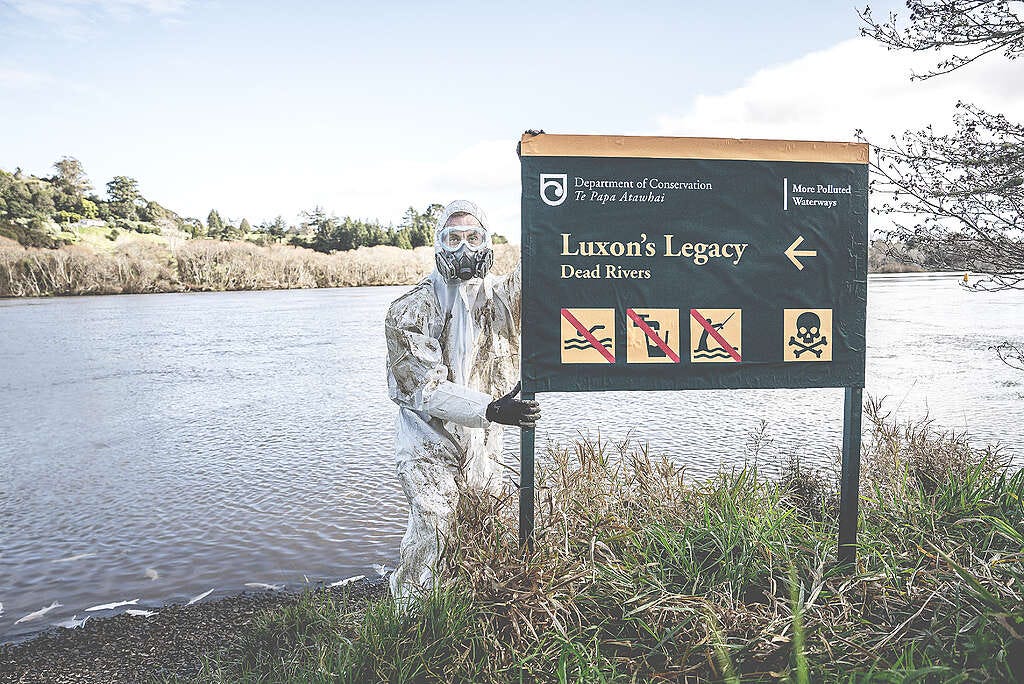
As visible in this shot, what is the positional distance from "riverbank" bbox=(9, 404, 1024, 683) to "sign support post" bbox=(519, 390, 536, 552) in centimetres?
5

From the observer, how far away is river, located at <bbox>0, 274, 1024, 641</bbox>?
17.4ft

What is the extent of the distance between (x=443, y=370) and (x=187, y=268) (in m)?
38.1

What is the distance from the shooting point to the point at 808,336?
346 centimetres

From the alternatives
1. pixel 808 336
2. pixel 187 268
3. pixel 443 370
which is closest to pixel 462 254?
pixel 443 370

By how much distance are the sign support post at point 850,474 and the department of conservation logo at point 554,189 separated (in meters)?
1.52

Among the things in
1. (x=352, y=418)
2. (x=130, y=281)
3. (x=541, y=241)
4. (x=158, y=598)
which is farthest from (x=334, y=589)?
(x=130, y=281)

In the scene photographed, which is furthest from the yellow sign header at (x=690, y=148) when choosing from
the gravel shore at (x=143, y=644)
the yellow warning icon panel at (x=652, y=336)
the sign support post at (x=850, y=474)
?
the gravel shore at (x=143, y=644)

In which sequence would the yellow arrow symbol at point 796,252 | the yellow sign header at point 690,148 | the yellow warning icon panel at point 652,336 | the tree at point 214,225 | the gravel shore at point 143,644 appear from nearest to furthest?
the yellow sign header at point 690,148 < the yellow warning icon panel at point 652,336 < the yellow arrow symbol at point 796,252 < the gravel shore at point 143,644 < the tree at point 214,225

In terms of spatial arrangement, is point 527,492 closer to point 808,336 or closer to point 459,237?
point 459,237

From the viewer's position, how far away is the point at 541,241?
10.6ft

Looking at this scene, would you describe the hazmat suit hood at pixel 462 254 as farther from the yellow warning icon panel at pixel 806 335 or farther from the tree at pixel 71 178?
the tree at pixel 71 178

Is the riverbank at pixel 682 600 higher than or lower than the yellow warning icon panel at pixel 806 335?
lower

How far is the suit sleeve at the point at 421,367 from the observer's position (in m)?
3.45

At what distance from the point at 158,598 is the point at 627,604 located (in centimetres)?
317
